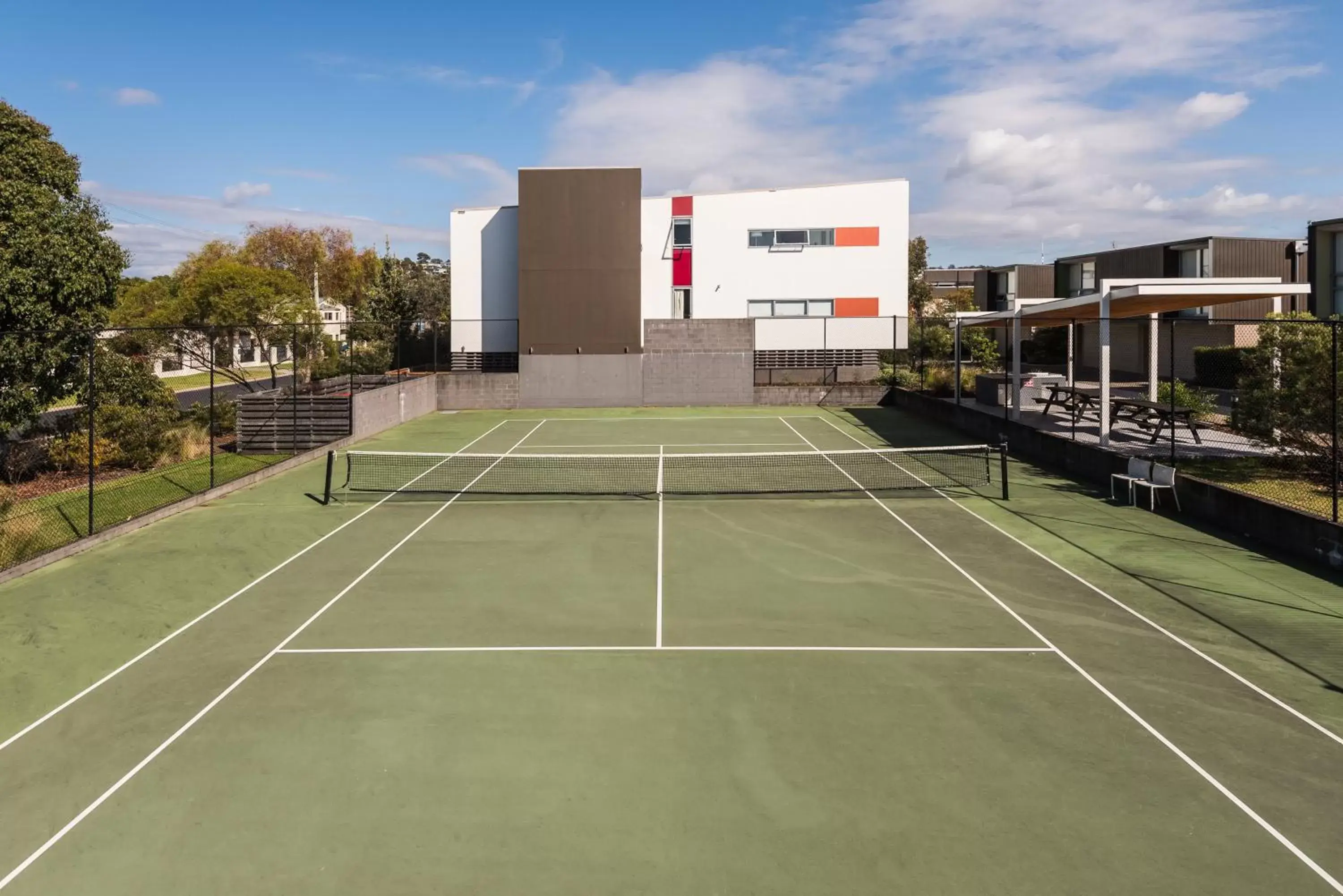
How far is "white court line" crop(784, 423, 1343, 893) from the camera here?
18.9 feet

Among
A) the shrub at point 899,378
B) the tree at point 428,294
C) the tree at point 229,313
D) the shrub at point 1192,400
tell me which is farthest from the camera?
the tree at point 428,294

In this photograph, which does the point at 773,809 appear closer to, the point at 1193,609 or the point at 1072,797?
the point at 1072,797

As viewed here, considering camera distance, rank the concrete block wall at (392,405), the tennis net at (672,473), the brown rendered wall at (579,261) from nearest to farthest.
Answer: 1. the tennis net at (672,473)
2. the concrete block wall at (392,405)
3. the brown rendered wall at (579,261)

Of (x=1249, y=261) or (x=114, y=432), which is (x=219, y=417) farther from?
(x=1249, y=261)

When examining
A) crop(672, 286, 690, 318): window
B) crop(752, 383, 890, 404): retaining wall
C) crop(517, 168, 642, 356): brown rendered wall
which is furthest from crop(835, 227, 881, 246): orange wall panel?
crop(517, 168, 642, 356): brown rendered wall

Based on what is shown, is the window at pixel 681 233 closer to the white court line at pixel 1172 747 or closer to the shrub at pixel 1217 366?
the shrub at pixel 1217 366

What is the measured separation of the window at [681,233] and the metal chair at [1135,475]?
93.5 feet

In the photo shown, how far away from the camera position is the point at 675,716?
802cm

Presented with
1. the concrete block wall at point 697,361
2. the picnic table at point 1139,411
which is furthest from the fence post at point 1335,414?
the concrete block wall at point 697,361

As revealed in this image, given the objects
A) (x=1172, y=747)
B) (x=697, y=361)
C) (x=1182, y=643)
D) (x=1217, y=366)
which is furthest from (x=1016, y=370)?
(x=1172, y=747)

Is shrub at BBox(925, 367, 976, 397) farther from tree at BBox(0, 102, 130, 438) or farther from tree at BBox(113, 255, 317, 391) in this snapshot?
tree at BBox(0, 102, 130, 438)

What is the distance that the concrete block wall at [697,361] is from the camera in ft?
129

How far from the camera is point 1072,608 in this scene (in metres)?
10.9

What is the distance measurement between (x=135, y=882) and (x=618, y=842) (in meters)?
2.89
